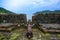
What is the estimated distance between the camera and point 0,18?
1241 cm

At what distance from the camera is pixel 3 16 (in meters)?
12.3

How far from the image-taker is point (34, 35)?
1012 cm

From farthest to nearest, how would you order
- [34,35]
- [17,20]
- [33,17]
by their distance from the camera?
[17,20] < [33,17] < [34,35]

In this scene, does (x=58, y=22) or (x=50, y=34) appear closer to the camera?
(x=50, y=34)

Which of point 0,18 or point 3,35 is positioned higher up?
point 0,18

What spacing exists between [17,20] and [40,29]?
2456 millimetres

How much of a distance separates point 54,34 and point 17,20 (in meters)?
2.93

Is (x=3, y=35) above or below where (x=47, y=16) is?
below

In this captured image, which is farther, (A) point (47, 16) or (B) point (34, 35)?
(A) point (47, 16)

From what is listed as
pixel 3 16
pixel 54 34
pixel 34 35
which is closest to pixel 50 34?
pixel 54 34

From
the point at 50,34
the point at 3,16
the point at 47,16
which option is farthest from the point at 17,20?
the point at 50,34

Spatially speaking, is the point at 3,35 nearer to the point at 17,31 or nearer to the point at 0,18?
the point at 17,31

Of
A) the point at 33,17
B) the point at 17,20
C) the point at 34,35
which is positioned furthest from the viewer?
the point at 17,20

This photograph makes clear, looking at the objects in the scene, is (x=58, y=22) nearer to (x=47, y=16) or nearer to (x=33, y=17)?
(x=47, y=16)
